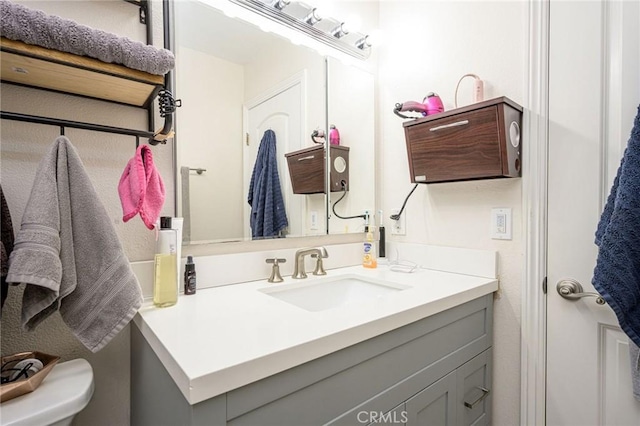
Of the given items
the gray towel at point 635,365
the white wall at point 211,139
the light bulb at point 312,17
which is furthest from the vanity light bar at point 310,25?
the gray towel at point 635,365

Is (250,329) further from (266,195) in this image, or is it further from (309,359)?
(266,195)

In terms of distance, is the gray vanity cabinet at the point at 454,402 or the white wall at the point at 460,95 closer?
the gray vanity cabinet at the point at 454,402

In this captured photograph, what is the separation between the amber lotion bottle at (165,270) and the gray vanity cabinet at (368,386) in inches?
4.5

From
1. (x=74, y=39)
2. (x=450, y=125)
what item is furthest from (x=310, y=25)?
(x=74, y=39)

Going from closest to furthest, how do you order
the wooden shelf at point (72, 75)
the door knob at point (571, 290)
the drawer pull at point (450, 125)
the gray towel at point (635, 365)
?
the wooden shelf at point (72, 75)
the gray towel at point (635, 365)
the door knob at point (571, 290)
the drawer pull at point (450, 125)

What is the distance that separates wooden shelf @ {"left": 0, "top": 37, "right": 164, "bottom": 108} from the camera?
2.17ft

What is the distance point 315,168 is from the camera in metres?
1.46

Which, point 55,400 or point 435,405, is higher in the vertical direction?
point 55,400

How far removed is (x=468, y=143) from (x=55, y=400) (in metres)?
1.36

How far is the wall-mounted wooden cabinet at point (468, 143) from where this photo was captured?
1.07 meters

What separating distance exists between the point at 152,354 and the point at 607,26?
1631mm

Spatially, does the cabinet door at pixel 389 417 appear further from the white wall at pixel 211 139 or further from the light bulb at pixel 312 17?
the light bulb at pixel 312 17

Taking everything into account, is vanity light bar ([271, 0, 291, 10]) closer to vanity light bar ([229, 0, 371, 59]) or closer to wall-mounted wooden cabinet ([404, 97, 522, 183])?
vanity light bar ([229, 0, 371, 59])

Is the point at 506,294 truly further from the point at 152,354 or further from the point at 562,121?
the point at 152,354
